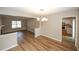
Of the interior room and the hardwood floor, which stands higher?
the interior room

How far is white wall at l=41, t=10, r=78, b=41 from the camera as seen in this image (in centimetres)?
467

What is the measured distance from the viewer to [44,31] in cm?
724

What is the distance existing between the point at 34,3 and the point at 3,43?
3218mm

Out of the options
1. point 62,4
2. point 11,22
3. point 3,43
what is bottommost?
point 3,43

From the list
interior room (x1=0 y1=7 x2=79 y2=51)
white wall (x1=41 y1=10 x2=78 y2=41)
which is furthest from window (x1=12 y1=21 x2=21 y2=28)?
white wall (x1=41 y1=10 x2=78 y2=41)

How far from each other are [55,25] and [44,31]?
1.89 metres

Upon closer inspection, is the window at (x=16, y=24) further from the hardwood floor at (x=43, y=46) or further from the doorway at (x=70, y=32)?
the doorway at (x=70, y=32)

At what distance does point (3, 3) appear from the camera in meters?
0.85

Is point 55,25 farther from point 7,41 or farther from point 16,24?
point 16,24

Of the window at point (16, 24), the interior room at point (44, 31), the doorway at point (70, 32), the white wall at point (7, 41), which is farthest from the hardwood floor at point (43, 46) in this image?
the window at point (16, 24)

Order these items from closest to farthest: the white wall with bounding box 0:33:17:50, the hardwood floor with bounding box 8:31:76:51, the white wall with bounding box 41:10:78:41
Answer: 1. the white wall with bounding box 0:33:17:50
2. the hardwood floor with bounding box 8:31:76:51
3. the white wall with bounding box 41:10:78:41

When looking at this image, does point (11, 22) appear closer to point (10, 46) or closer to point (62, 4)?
point (10, 46)

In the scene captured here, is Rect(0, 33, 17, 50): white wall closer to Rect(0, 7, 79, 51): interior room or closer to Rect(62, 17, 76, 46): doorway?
Rect(0, 7, 79, 51): interior room
